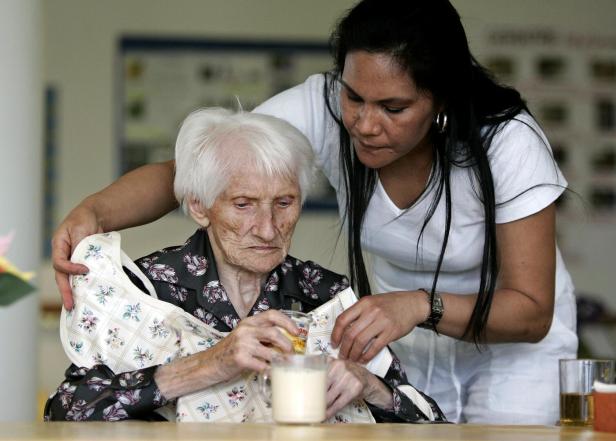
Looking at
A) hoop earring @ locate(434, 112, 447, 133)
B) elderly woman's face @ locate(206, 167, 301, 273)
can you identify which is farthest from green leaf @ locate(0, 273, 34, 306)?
hoop earring @ locate(434, 112, 447, 133)

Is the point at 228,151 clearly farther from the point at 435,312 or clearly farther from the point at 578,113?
the point at 578,113

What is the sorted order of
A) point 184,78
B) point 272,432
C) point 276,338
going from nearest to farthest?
point 272,432 < point 276,338 < point 184,78

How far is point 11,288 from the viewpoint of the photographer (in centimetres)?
150

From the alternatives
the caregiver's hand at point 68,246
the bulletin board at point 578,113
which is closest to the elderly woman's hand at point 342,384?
the caregiver's hand at point 68,246

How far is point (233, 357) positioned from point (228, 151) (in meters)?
0.55

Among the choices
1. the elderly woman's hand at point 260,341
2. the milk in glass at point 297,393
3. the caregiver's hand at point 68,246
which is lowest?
the milk in glass at point 297,393

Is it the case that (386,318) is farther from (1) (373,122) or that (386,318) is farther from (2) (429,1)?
(2) (429,1)

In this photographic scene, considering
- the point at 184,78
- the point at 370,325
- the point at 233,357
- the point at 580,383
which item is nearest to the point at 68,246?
the point at 233,357

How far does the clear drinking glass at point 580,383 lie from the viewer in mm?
2186

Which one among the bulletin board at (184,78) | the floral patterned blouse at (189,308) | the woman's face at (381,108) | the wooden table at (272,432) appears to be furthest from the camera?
the bulletin board at (184,78)

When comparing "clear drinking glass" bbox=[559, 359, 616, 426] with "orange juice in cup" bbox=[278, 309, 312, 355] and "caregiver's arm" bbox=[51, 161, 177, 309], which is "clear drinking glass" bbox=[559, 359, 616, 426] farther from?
"caregiver's arm" bbox=[51, 161, 177, 309]

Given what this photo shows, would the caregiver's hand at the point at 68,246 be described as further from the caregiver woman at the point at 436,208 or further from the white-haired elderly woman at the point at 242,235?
the white-haired elderly woman at the point at 242,235

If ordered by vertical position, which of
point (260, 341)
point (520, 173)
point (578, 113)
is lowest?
point (260, 341)

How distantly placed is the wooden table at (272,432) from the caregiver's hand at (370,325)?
0.22 meters
